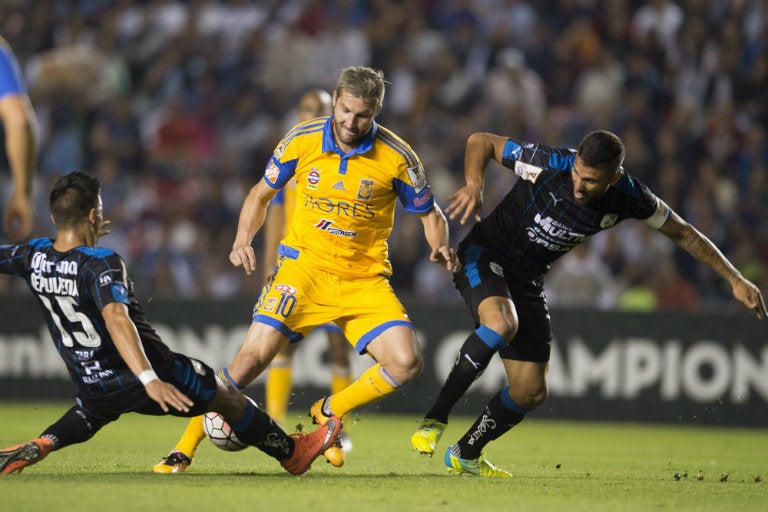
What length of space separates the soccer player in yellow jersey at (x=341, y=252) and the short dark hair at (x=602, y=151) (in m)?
0.95

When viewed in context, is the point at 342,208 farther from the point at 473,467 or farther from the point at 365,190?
the point at 473,467

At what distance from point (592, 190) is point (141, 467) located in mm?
3204

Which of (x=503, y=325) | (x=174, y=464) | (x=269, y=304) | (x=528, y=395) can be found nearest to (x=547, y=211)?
(x=503, y=325)

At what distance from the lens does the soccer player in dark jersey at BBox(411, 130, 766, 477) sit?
7.21m

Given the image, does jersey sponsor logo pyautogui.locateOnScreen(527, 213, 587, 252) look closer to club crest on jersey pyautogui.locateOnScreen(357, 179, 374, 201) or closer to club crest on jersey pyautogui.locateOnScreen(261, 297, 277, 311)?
club crest on jersey pyautogui.locateOnScreen(357, 179, 374, 201)

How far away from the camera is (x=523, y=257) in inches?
302

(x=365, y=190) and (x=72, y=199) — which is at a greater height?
(x=72, y=199)

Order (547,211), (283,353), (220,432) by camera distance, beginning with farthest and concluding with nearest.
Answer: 1. (283,353)
2. (547,211)
3. (220,432)

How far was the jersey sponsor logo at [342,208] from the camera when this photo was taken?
23.6ft

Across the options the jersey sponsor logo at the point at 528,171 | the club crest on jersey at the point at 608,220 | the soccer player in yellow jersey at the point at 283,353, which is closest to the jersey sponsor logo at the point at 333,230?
the jersey sponsor logo at the point at 528,171

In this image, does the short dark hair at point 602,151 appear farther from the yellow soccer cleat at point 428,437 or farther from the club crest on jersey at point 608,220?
the yellow soccer cleat at point 428,437

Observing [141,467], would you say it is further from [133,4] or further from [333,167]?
[133,4]

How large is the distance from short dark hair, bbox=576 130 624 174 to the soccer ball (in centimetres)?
258

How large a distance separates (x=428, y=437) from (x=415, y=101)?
8.62 metres
